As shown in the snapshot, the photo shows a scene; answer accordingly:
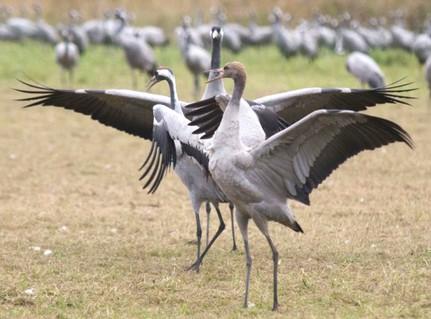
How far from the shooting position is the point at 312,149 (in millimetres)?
5062

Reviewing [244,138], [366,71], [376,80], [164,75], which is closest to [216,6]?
[366,71]

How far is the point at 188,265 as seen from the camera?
19.8ft

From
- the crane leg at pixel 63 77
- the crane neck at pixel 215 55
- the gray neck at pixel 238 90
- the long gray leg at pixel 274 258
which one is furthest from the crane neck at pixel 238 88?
the crane leg at pixel 63 77

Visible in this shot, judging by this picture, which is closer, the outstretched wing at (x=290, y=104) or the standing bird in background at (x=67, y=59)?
the outstretched wing at (x=290, y=104)

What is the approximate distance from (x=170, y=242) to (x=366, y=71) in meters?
9.01

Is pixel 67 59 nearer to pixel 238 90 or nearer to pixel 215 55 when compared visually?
pixel 215 55

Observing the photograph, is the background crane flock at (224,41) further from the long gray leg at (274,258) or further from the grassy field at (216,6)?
the long gray leg at (274,258)

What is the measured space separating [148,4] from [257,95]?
17.7 metres

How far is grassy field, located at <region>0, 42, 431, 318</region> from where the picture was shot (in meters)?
4.98

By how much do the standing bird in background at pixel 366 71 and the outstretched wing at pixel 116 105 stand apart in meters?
8.07

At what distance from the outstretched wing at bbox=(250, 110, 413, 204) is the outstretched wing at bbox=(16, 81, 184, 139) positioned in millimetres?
1701

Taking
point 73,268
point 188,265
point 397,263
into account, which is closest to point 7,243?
point 73,268

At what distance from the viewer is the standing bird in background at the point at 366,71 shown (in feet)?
48.2

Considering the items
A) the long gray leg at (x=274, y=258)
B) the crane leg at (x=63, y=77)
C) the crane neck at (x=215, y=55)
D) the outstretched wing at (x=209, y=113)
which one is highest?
the crane leg at (x=63, y=77)
